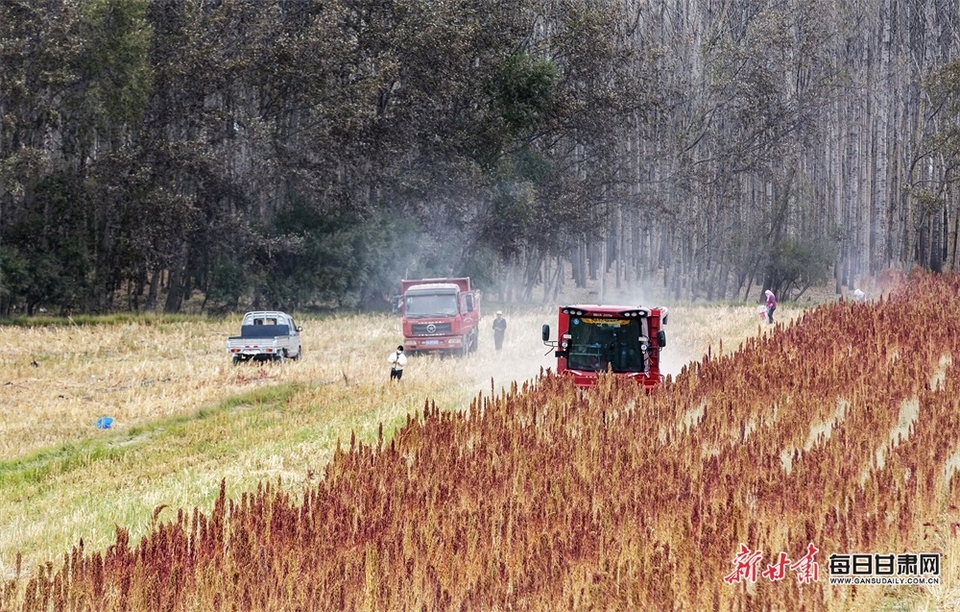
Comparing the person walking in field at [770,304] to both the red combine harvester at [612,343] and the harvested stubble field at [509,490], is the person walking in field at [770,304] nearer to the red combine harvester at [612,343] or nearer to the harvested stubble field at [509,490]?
the harvested stubble field at [509,490]

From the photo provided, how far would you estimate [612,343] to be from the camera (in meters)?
18.7

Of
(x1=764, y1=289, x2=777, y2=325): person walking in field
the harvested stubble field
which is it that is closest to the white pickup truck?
the harvested stubble field

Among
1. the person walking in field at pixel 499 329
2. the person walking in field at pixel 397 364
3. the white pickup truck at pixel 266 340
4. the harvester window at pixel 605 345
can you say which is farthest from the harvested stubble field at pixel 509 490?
the person walking in field at pixel 499 329

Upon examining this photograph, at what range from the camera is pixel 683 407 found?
14.9 m

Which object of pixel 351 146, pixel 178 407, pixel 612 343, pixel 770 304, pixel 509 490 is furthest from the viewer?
pixel 351 146

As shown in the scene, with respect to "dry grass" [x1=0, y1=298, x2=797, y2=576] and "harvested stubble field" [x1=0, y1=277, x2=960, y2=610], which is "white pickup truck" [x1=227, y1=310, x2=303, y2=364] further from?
"harvested stubble field" [x1=0, y1=277, x2=960, y2=610]

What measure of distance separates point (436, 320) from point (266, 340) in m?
4.84

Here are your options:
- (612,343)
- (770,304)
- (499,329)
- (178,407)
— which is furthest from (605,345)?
(770,304)

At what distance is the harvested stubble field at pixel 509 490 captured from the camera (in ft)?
25.8

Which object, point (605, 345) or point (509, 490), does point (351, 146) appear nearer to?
point (605, 345)

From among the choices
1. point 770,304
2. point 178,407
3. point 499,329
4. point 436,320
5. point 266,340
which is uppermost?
point 770,304

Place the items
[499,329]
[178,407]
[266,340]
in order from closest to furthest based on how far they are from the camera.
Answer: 1. [178,407]
2. [266,340]
3. [499,329]

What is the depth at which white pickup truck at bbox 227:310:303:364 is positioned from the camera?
29391mm

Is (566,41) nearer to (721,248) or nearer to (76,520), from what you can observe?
(721,248)
